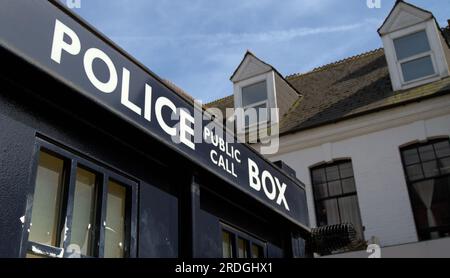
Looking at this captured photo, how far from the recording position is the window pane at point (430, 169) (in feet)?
41.3

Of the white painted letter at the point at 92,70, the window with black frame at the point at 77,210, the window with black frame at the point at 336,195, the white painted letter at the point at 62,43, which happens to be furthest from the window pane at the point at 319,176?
the white painted letter at the point at 62,43

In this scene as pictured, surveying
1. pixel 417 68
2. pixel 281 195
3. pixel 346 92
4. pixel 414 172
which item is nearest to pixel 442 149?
pixel 414 172

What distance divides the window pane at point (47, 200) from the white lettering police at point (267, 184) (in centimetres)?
168

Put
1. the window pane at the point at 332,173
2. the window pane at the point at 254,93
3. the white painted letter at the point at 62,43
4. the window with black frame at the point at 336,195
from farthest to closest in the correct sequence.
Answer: the window pane at the point at 254,93 → the window pane at the point at 332,173 → the window with black frame at the point at 336,195 → the white painted letter at the point at 62,43

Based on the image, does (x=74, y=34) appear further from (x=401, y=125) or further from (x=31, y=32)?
(x=401, y=125)

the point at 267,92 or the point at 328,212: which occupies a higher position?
the point at 267,92

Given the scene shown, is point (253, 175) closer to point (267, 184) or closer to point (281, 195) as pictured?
point (267, 184)

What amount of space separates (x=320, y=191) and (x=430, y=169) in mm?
2715

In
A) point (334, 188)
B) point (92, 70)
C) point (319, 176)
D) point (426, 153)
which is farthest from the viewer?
point (319, 176)

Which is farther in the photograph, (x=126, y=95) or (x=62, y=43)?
(x=126, y=95)

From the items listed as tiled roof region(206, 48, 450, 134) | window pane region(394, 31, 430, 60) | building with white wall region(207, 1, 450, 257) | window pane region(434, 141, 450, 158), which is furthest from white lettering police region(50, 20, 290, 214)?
window pane region(394, 31, 430, 60)

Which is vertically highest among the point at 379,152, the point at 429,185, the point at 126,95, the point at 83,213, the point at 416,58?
the point at 416,58

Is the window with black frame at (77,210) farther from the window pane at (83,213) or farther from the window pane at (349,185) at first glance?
the window pane at (349,185)

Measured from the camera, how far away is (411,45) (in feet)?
48.0
